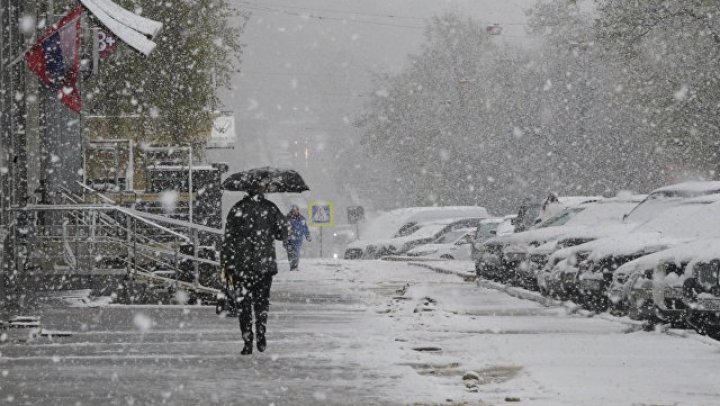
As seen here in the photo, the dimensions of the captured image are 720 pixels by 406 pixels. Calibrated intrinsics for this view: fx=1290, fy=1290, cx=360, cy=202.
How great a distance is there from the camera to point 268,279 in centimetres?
1270

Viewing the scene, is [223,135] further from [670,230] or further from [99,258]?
[670,230]

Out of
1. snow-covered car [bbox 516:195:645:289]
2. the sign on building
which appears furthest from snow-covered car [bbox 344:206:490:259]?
snow-covered car [bbox 516:195:645:289]

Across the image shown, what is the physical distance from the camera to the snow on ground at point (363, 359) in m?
9.30

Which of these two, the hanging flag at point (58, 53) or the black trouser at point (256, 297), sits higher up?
the hanging flag at point (58, 53)

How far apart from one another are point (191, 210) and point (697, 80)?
13088mm

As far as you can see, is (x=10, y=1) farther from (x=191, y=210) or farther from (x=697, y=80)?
(x=697, y=80)

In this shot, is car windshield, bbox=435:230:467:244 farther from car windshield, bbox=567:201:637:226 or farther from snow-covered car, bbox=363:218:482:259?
car windshield, bbox=567:201:637:226

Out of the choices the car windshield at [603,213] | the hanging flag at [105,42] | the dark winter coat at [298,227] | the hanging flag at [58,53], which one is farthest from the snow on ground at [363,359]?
the dark winter coat at [298,227]

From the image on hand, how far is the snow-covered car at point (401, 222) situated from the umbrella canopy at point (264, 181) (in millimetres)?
27256

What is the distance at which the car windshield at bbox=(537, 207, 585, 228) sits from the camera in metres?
25.2

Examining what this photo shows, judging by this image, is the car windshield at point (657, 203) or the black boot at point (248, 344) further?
the car windshield at point (657, 203)

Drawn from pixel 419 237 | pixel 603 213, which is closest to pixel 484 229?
pixel 419 237

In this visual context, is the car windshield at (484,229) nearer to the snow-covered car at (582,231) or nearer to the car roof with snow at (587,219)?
the car roof with snow at (587,219)

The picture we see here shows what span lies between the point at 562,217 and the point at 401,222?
21.9 meters
